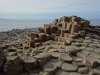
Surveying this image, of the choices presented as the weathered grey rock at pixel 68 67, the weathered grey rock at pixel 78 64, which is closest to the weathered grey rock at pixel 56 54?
the weathered grey rock at pixel 68 67

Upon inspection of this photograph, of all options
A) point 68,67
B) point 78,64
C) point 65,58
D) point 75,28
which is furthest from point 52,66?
point 75,28

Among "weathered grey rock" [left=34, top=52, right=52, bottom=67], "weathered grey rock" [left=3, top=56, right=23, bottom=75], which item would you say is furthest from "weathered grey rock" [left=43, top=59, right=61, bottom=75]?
"weathered grey rock" [left=3, top=56, right=23, bottom=75]

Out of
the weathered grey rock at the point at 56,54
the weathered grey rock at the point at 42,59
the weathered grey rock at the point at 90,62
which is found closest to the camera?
the weathered grey rock at the point at 90,62

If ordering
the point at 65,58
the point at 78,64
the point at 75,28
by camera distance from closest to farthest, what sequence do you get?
1. the point at 78,64
2. the point at 65,58
3. the point at 75,28

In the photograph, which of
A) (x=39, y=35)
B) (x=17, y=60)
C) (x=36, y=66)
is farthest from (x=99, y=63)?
(x=39, y=35)

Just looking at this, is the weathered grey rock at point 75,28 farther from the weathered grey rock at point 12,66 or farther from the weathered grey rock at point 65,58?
the weathered grey rock at point 12,66

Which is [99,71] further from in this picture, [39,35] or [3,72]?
[39,35]

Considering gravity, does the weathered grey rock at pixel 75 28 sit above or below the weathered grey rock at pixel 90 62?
above

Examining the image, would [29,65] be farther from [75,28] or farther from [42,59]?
[75,28]

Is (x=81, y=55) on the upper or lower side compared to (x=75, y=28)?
lower

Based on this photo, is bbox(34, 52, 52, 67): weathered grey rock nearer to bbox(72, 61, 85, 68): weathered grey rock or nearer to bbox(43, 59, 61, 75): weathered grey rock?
bbox(43, 59, 61, 75): weathered grey rock

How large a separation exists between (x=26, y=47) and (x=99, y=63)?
14.5 feet

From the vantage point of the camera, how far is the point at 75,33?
10773 millimetres

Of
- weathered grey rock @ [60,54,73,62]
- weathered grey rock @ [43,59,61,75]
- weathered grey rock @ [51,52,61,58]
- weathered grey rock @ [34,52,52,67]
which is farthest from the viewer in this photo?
weathered grey rock @ [51,52,61,58]
